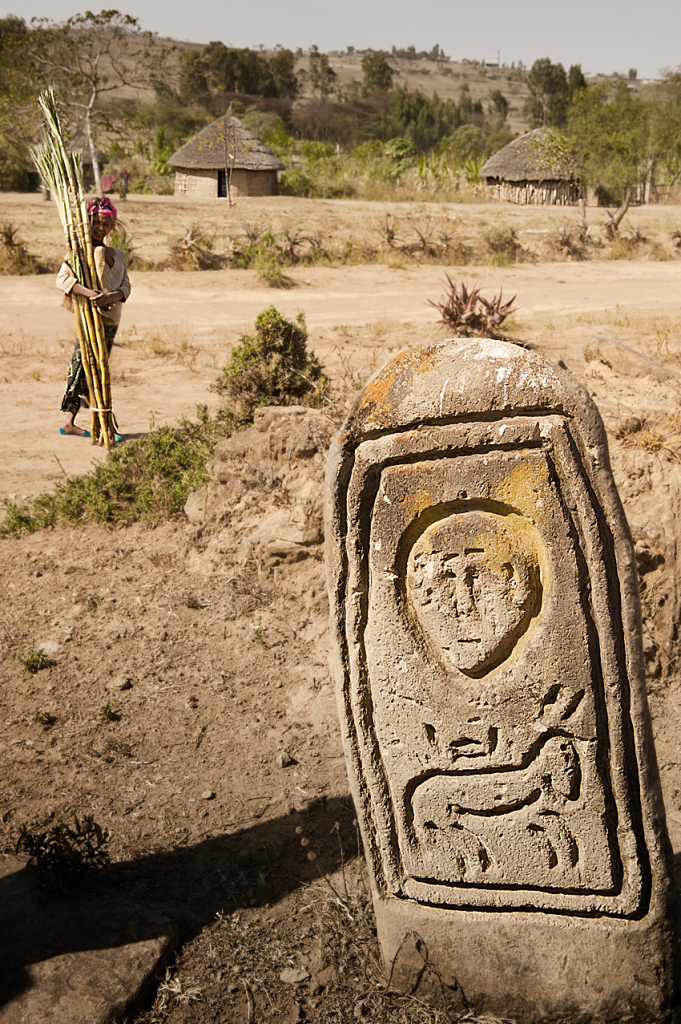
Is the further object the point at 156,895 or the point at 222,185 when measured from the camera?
the point at 222,185

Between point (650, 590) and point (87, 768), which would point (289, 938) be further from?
point (650, 590)

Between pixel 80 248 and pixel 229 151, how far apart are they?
1808 cm

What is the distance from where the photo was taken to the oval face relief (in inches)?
74.6

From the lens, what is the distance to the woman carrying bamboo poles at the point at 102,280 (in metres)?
6.30

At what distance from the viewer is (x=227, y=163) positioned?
22.4 metres

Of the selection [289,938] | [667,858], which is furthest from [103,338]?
[667,858]

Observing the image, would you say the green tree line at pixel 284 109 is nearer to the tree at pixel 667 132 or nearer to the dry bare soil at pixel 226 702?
the tree at pixel 667 132

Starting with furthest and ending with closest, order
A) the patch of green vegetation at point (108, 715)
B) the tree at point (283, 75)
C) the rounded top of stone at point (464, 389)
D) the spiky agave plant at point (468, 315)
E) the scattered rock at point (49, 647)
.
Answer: the tree at point (283, 75), the spiky agave plant at point (468, 315), the scattered rock at point (49, 647), the patch of green vegetation at point (108, 715), the rounded top of stone at point (464, 389)

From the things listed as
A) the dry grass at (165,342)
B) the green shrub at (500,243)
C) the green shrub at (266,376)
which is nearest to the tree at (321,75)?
the green shrub at (500,243)

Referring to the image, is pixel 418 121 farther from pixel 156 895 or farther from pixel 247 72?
pixel 156 895

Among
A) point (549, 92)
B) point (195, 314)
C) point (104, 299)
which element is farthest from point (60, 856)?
point (549, 92)

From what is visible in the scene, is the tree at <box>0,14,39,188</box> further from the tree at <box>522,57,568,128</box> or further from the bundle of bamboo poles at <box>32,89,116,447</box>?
the tree at <box>522,57,568,128</box>

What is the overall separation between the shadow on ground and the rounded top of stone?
5.42 feet

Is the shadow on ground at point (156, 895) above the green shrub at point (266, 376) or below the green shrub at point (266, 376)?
below
